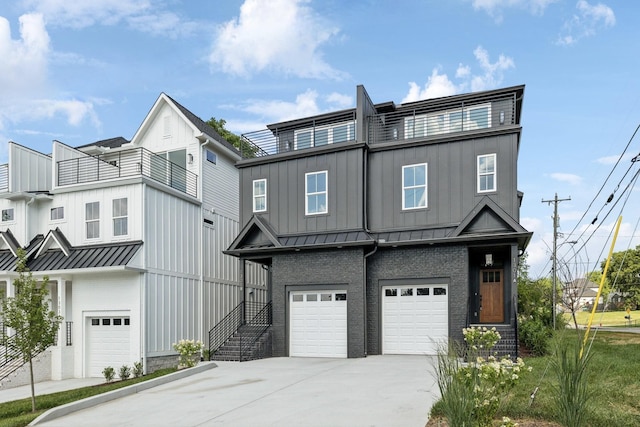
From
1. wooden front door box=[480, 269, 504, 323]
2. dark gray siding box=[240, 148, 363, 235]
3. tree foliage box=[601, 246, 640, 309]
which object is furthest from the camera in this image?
tree foliage box=[601, 246, 640, 309]

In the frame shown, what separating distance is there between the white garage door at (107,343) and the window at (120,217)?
3274 millimetres

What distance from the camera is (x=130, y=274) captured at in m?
20.6

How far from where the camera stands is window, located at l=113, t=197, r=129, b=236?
21.2 metres

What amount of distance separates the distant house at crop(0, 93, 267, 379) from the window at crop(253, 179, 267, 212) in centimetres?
307

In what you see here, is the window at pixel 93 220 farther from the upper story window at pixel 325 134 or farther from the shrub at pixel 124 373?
the upper story window at pixel 325 134

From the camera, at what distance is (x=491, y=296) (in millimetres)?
19922

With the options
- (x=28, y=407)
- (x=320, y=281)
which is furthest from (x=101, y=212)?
(x=28, y=407)

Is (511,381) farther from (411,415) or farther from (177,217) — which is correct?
(177,217)

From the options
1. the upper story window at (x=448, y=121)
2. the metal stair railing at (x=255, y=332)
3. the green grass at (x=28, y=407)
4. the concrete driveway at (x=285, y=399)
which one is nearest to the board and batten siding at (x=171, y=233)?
the metal stair railing at (x=255, y=332)

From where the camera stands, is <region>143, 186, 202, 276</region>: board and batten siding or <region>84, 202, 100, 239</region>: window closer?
<region>143, 186, 202, 276</region>: board and batten siding

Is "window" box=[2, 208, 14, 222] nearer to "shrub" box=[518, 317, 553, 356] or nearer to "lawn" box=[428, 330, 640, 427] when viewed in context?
"shrub" box=[518, 317, 553, 356]

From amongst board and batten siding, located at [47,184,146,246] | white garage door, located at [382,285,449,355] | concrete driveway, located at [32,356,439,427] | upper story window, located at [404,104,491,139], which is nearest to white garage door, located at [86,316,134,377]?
board and batten siding, located at [47,184,146,246]

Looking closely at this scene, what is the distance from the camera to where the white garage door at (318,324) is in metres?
19.6

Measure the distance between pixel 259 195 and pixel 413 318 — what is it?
25.2 feet
